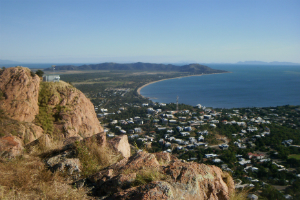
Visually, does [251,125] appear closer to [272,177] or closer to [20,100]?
[272,177]

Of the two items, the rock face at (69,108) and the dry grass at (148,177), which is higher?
the dry grass at (148,177)

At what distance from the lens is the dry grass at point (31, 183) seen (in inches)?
114

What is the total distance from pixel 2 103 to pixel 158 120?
1067 inches

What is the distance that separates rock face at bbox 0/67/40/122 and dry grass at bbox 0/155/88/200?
924 centimetres

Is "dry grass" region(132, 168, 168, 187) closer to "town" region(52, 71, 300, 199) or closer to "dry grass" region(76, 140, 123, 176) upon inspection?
"dry grass" region(76, 140, 123, 176)

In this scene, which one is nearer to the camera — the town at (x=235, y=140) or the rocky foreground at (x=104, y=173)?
the rocky foreground at (x=104, y=173)

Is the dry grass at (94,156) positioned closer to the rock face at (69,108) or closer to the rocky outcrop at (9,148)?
the rocky outcrop at (9,148)

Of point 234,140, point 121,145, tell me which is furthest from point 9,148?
point 234,140

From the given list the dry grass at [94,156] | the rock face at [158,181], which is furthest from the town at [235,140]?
the rock face at [158,181]

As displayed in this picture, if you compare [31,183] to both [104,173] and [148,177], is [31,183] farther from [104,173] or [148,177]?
[148,177]

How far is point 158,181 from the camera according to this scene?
2.74 meters

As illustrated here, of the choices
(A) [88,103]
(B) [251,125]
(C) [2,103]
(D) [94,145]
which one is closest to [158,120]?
(B) [251,125]

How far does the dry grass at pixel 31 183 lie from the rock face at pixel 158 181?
1.57 ft

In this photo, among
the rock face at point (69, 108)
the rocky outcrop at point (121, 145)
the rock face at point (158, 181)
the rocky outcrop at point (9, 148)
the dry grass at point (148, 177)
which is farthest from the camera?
the rock face at point (69, 108)
